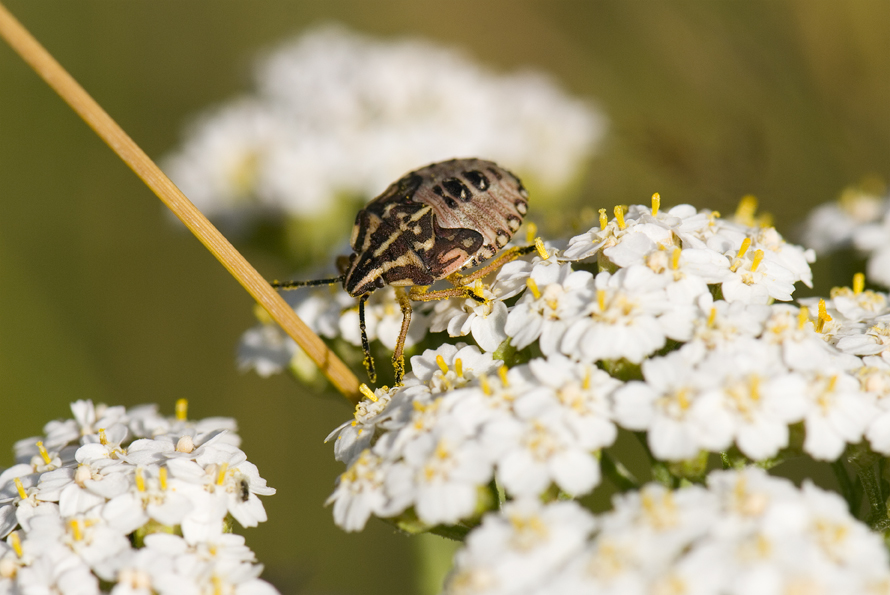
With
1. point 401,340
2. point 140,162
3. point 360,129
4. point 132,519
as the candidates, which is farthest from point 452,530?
point 360,129

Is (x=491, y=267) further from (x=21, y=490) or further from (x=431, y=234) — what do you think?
(x=21, y=490)

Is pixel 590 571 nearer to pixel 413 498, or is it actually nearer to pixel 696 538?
pixel 696 538

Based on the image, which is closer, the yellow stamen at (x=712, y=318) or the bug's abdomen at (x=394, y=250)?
the yellow stamen at (x=712, y=318)

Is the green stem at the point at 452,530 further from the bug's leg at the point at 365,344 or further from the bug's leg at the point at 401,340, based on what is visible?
the bug's leg at the point at 365,344

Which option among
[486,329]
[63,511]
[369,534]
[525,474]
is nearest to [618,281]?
[486,329]

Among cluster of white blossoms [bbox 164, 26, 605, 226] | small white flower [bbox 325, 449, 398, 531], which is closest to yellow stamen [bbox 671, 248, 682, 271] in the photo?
small white flower [bbox 325, 449, 398, 531]

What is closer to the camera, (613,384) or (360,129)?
(613,384)

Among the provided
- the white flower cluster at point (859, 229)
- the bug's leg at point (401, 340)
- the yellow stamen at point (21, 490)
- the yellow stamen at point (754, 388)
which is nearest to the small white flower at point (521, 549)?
the yellow stamen at point (754, 388)
